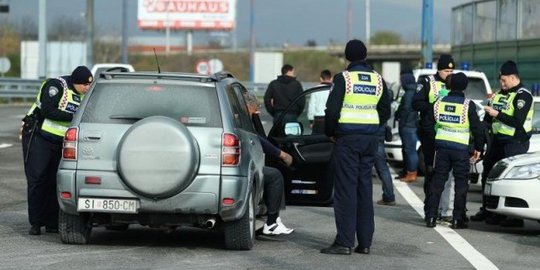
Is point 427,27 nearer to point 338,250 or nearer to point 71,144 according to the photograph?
point 338,250

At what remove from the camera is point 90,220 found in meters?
10.6

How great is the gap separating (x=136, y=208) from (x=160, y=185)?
0.29 m

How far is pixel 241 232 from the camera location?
10.6m

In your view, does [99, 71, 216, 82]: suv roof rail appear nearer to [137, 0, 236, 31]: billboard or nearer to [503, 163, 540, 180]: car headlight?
[503, 163, 540, 180]: car headlight

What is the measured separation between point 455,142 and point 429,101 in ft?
3.83

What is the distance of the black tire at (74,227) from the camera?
10562 mm

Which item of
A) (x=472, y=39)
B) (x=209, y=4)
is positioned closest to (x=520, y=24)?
(x=472, y=39)

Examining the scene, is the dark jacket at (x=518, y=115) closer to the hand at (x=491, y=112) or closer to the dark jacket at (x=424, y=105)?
the hand at (x=491, y=112)

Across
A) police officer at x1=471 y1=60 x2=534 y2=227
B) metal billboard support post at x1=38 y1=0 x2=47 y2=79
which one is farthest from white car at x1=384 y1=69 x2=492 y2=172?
metal billboard support post at x1=38 y1=0 x2=47 y2=79

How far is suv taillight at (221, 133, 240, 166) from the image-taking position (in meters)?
10.2

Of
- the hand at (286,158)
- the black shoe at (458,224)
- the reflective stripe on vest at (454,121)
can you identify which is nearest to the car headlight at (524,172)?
the reflective stripe on vest at (454,121)

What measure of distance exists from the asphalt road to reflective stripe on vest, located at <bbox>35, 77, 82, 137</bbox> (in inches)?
38.6

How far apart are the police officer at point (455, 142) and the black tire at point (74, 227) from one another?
403 centimetres

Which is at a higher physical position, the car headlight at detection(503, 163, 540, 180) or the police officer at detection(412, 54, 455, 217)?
the police officer at detection(412, 54, 455, 217)
